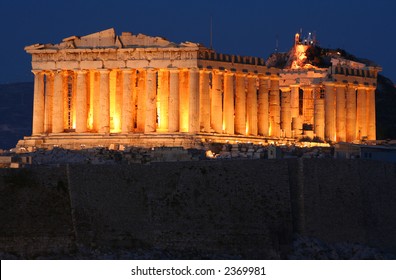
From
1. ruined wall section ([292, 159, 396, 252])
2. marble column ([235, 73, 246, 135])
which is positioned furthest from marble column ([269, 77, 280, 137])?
ruined wall section ([292, 159, 396, 252])

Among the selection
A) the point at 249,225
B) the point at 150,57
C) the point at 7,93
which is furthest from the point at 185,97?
the point at 7,93

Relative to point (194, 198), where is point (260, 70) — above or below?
above

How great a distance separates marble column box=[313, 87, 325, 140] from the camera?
128 metres

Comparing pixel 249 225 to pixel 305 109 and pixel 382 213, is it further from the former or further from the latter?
pixel 305 109

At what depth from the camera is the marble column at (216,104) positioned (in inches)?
4646

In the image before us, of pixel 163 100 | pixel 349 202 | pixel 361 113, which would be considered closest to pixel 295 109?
pixel 361 113

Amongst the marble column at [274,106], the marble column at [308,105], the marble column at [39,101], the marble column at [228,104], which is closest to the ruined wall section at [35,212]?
the marble column at [228,104]

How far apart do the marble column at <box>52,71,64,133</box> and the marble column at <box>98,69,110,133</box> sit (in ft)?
9.58

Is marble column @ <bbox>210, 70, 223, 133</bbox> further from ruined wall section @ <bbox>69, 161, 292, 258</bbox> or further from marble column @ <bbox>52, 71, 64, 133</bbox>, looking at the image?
ruined wall section @ <bbox>69, 161, 292, 258</bbox>

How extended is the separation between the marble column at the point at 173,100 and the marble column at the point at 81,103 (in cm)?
585

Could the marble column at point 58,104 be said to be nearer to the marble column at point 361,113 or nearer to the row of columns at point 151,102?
the row of columns at point 151,102

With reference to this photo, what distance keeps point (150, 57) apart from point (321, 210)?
20453 mm

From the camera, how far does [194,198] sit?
97.7m

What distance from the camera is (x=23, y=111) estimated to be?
161m
